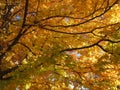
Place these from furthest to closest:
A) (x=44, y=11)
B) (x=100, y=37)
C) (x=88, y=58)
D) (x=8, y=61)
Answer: (x=8, y=61) < (x=88, y=58) < (x=100, y=37) < (x=44, y=11)

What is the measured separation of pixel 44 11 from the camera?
20.9 feet

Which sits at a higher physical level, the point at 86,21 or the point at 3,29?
the point at 86,21

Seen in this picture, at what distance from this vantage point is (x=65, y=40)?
22.5 feet

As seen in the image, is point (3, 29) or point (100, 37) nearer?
point (100, 37)

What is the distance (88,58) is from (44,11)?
2190 millimetres

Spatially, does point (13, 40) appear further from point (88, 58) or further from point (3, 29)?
point (88, 58)

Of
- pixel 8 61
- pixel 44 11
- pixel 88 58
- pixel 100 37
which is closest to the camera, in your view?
pixel 44 11

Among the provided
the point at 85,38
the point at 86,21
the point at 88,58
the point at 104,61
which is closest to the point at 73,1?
the point at 86,21

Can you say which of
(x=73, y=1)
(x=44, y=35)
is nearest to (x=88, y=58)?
(x=44, y=35)

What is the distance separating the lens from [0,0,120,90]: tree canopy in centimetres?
636

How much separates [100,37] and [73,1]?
1.12 meters

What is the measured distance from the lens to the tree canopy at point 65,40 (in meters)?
6.36

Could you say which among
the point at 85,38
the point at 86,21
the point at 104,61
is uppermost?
the point at 86,21

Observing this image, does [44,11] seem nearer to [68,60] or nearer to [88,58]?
[68,60]
